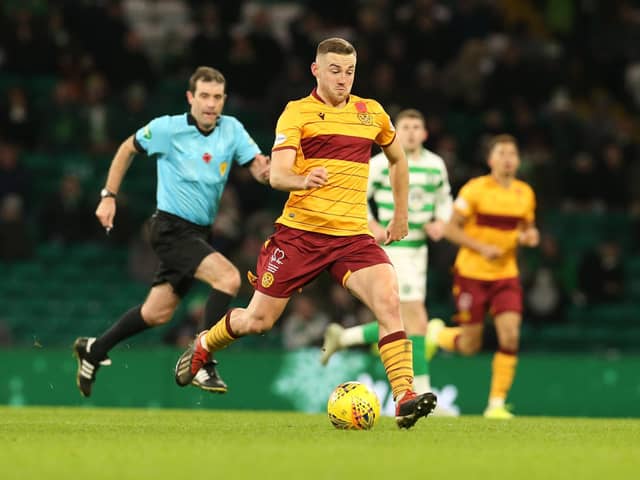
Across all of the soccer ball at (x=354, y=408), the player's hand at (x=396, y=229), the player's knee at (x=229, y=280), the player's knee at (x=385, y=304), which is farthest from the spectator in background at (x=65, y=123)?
the player's knee at (x=385, y=304)

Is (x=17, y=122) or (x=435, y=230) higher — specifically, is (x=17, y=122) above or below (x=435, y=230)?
Result: above

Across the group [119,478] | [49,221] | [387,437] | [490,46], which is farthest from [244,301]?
[119,478]

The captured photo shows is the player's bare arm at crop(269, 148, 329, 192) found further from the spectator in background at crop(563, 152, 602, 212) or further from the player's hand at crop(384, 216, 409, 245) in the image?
the spectator in background at crop(563, 152, 602, 212)

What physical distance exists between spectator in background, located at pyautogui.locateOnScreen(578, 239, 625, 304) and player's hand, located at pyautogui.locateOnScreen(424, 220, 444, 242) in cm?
537

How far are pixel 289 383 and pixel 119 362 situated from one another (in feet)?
5.62

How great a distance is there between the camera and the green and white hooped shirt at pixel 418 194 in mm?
11695

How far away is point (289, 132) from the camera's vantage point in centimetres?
816

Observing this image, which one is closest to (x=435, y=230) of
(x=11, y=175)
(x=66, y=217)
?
(x=66, y=217)

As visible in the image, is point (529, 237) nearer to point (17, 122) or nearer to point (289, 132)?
point (289, 132)

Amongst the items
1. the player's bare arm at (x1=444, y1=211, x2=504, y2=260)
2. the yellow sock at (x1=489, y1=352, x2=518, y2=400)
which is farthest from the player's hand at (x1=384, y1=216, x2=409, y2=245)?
the yellow sock at (x1=489, y1=352, x2=518, y2=400)

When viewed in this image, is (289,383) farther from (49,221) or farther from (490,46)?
(490,46)

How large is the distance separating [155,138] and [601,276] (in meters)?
7.86

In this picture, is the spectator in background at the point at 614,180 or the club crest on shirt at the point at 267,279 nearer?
the club crest on shirt at the point at 267,279

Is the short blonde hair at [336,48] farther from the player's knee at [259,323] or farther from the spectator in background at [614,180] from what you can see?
the spectator in background at [614,180]
